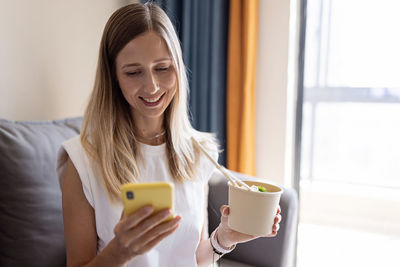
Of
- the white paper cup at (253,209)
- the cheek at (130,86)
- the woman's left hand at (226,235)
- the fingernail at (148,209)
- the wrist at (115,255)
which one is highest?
the cheek at (130,86)

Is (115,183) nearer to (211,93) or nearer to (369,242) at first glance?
(211,93)

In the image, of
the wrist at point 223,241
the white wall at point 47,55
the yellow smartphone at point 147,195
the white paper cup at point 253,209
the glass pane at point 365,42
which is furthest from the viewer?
the glass pane at point 365,42

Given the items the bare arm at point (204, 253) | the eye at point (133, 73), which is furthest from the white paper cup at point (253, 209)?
the eye at point (133, 73)

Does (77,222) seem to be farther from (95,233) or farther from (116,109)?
(116,109)

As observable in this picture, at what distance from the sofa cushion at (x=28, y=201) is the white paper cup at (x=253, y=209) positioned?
64 centimetres

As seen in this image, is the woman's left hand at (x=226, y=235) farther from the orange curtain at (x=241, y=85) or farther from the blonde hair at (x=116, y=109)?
the orange curtain at (x=241, y=85)

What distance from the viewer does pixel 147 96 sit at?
0.96 m

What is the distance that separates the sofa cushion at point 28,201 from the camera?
1077 millimetres

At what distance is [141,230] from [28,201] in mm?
632

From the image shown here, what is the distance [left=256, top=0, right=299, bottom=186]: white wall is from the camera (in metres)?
2.01

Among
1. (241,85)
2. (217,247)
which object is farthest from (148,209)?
(241,85)

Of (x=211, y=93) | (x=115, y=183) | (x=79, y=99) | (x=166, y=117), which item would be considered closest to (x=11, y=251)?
(x=115, y=183)

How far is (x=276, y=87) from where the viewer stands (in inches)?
81.1

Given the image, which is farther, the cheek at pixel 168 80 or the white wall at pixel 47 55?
the white wall at pixel 47 55
